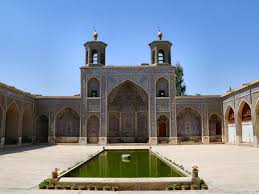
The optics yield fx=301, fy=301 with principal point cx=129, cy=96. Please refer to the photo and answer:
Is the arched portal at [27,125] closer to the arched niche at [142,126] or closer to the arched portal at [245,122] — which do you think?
the arched niche at [142,126]

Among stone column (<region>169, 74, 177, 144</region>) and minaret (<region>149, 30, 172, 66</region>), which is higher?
minaret (<region>149, 30, 172, 66</region>)

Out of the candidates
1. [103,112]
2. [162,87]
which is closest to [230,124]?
[162,87]

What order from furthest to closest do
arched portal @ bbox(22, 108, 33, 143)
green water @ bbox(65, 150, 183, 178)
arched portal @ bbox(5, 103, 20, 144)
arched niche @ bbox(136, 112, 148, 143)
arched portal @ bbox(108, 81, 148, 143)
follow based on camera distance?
1. arched niche @ bbox(136, 112, 148, 143)
2. arched portal @ bbox(108, 81, 148, 143)
3. arched portal @ bbox(22, 108, 33, 143)
4. arched portal @ bbox(5, 103, 20, 144)
5. green water @ bbox(65, 150, 183, 178)

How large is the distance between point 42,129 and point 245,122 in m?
14.0

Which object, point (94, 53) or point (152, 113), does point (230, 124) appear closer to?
point (152, 113)

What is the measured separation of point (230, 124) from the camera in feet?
67.4

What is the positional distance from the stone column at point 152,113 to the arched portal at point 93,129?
3733 millimetres

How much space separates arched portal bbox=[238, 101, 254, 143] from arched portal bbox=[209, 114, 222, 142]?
2996mm

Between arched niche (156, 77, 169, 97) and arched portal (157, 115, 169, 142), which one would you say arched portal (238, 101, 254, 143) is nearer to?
arched portal (157, 115, 169, 142)

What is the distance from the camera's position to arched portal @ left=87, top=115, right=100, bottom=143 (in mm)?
21219

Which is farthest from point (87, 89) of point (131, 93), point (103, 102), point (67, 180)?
point (67, 180)

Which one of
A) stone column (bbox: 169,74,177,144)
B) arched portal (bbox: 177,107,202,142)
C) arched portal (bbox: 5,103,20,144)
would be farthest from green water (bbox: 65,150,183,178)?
arched portal (bbox: 177,107,202,142)

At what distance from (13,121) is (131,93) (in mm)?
8591

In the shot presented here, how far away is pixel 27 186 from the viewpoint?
537cm
